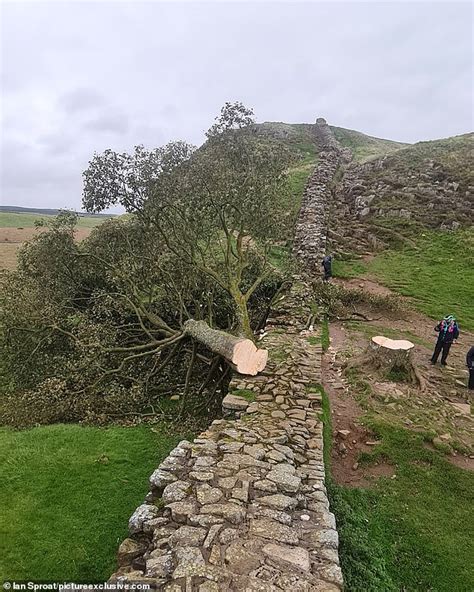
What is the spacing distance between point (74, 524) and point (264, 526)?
3.18 meters

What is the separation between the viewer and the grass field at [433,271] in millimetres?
17000

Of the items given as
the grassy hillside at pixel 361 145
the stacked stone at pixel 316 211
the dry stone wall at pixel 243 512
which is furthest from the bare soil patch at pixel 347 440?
the grassy hillside at pixel 361 145

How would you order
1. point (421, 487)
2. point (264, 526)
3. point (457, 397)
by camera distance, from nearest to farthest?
point (264, 526), point (421, 487), point (457, 397)

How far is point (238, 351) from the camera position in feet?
31.3

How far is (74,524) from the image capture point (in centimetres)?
661

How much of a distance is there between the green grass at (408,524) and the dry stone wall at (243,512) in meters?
0.94

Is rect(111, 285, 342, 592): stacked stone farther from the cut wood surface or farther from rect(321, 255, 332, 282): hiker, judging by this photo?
rect(321, 255, 332, 282): hiker

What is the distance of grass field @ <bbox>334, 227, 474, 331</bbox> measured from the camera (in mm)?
17000

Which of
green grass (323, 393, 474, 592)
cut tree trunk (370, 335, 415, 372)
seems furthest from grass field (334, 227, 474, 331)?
green grass (323, 393, 474, 592)

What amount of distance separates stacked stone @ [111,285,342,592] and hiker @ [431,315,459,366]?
578cm

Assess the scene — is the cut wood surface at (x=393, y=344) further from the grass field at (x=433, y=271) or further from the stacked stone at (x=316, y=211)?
the stacked stone at (x=316, y=211)

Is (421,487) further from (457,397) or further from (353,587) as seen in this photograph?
(457,397)

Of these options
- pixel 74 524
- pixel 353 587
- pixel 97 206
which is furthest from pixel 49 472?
pixel 97 206

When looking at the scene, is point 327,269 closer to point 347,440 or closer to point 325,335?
point 325,335
